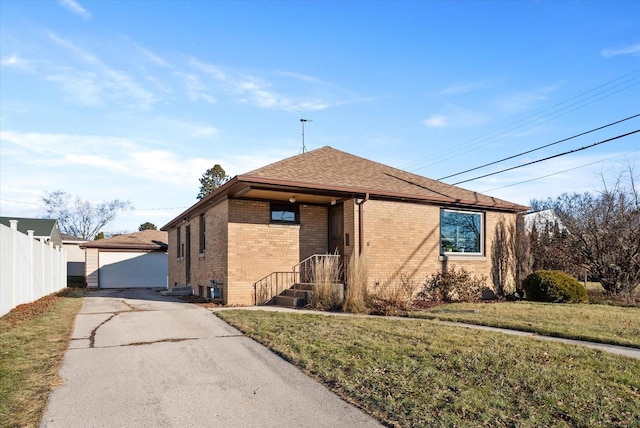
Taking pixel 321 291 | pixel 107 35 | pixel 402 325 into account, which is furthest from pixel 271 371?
pixel 107 35

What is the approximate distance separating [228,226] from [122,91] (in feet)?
15.3

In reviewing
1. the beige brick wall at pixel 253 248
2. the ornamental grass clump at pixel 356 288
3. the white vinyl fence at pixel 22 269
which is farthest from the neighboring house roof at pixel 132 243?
the ornamental grass clump at pixel 356 288

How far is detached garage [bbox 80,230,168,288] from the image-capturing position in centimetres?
2739

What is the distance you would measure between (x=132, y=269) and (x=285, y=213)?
59.7 feet

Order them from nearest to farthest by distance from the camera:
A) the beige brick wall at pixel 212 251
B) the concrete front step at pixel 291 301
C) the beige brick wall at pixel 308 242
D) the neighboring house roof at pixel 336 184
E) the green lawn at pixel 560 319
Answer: the green lawn at pixel 560 319 → the concrete front step at pixel 291 301 → the neighboring house roof at pixel 336 184 → the beige brick wall at pixel 308 242 → the beige brick wall at pixel 212 251

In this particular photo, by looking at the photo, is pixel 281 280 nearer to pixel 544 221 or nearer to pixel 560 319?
pixel 560 319

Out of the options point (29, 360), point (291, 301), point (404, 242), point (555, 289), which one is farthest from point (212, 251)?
point (555, 289)

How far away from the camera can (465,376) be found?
4.92 m

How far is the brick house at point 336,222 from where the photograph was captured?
42.3 ft

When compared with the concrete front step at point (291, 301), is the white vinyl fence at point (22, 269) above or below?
above

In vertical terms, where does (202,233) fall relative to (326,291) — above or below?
above

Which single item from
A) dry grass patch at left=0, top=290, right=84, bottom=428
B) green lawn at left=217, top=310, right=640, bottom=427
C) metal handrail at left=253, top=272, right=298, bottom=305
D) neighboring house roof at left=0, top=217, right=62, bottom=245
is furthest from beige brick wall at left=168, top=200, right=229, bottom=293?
neighboring house roof at left=0, top=217, right=62, bottom=245

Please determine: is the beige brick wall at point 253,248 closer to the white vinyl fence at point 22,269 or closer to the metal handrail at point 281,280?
the metal handrail at point 281,280

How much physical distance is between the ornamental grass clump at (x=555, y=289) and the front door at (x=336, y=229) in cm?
598
